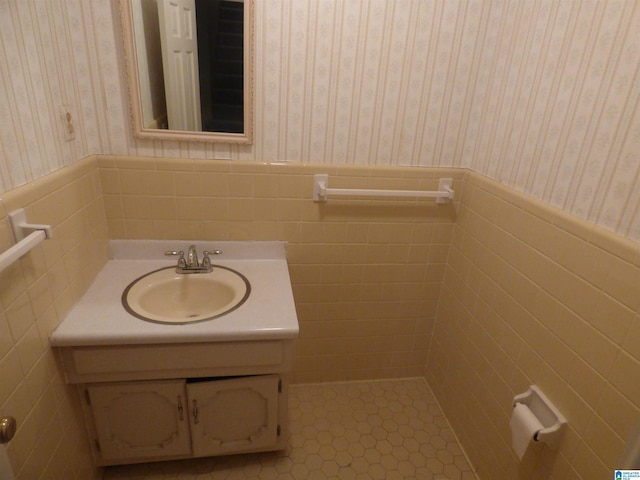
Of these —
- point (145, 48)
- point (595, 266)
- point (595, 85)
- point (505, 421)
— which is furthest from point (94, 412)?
point (595, 85)

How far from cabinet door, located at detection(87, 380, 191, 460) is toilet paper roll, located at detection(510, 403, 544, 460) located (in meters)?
1.05

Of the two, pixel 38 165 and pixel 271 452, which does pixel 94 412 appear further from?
pixel 38 165

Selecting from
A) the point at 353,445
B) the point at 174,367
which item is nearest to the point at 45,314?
the point at 174,367

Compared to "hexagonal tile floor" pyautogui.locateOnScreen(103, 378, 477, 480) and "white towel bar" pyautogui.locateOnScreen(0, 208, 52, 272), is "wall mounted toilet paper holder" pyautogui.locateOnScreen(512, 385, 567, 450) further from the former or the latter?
"white towel bar" pyautogui.locateOnScreen(0, 208, 52, 272)

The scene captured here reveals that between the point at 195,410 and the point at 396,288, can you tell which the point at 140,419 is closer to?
the point at 195,410

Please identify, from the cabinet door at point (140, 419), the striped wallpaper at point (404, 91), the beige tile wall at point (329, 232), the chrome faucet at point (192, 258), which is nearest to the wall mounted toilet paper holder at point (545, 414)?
the striped wallpaper at point (404, 91)

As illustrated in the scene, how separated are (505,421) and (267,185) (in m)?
1.22

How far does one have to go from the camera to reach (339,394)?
6.23 ft

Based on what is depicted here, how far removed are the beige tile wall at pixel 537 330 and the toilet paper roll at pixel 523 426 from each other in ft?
0.26

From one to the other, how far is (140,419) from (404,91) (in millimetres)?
1520

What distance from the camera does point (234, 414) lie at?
4.56 feet

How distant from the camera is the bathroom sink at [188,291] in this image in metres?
1.40

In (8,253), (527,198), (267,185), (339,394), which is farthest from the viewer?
(339,394)

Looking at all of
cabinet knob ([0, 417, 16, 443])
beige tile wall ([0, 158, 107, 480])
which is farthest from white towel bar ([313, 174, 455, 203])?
cabinet knob ([0, 417, 16, 443])
